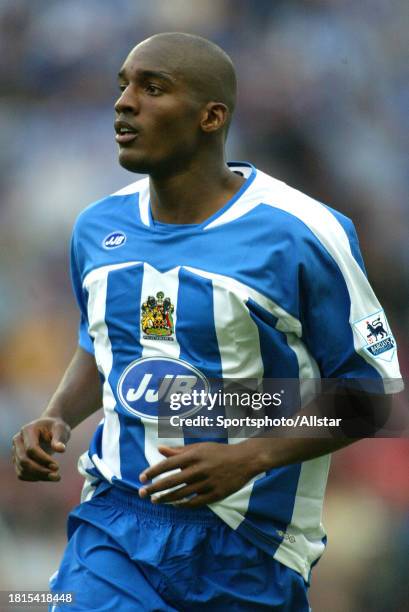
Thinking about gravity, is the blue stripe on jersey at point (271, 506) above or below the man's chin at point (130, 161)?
below

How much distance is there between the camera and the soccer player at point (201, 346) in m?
2.59

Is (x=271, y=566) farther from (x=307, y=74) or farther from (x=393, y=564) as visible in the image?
(x=307, y=74)

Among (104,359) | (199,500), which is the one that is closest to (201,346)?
(104,359)

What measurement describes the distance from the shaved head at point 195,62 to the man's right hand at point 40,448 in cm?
93

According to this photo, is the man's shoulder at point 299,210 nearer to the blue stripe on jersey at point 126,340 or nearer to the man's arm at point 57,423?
the blue stripe on jersey at point 126,340

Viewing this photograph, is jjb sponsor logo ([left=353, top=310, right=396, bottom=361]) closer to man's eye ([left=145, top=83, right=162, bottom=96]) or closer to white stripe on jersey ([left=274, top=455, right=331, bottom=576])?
white stripe on jersey ([left=274, top=455, right=331, bottom=576])

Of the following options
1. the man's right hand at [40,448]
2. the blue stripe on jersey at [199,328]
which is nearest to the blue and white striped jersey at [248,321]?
the blue stripe on jersey at [199,328]

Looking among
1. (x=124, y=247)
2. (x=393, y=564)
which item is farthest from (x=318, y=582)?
(x=124, y=247)

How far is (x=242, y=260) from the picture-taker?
8.64 feet

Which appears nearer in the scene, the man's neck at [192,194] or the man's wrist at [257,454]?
the man's wrist at [257,454]

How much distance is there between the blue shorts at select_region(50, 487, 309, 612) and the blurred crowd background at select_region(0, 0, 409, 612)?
2.33 meters

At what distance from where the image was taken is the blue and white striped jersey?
103 inches

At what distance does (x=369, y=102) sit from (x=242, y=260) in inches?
131

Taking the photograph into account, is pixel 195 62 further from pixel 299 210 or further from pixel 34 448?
pixel 34 448
